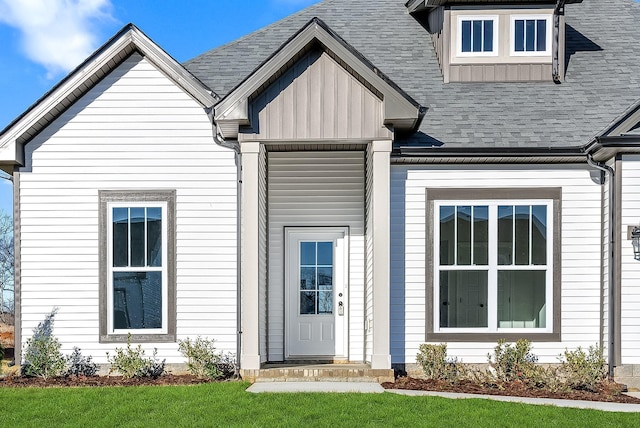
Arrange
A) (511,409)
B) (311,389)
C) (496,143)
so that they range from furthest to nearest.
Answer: (496,143) → (311,389) → (511,409)

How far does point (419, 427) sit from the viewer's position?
6105mm

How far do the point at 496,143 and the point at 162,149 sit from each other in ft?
17.6

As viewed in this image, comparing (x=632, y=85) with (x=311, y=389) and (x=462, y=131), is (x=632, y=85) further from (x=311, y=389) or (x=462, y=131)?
(x=311, y=389)

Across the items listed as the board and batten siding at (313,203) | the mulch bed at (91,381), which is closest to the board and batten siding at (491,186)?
the board and batten siding at (313,203)

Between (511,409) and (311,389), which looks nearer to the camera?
(511,409)

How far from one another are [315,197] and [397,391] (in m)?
3.65

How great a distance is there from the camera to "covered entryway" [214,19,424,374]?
7984 mm

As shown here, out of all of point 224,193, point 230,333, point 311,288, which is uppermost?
point 224,193

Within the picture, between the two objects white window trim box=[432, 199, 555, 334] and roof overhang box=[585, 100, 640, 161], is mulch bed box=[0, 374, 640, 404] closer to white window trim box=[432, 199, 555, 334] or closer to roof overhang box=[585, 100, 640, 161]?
white window trim box=[432, 199, 555, 334]

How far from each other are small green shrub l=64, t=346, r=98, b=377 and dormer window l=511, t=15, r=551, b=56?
9437 millimetres

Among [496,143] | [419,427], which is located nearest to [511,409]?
[419,427]

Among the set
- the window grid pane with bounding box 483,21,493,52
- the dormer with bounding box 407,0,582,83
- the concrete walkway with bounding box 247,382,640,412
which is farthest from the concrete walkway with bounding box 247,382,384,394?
the window grid pane with bounding box 483,21,493,52

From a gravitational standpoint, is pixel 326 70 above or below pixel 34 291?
above

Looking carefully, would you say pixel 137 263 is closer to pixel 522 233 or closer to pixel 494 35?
pixel 522 233
